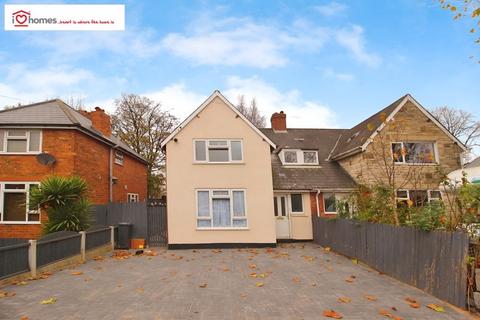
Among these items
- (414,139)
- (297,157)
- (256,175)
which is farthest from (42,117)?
(414,139)

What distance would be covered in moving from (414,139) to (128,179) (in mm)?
18862

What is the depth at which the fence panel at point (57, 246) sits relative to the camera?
9.25 m

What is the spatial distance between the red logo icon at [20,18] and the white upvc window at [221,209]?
10.3m

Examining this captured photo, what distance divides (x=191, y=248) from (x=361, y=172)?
1007 cm

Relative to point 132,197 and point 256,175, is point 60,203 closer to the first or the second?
point 256,175

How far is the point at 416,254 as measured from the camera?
783 centimetres

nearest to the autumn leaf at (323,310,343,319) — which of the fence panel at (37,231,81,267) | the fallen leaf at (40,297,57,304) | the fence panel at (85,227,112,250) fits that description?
the fallen leaf at (40,297,57,304)

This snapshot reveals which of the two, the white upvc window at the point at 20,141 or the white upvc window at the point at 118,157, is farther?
the white upvc window at the point at 118,157

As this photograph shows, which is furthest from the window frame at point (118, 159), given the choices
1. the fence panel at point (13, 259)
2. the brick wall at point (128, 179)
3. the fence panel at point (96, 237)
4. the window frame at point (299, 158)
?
the fence panel at point (13, 259)

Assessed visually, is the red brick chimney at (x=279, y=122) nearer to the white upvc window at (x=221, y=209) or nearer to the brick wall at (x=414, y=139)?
the brick wall at (x=414, y=139)

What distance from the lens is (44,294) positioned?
7.06 metres

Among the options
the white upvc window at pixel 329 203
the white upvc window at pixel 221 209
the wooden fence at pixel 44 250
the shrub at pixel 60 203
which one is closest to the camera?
the wooden fence at pixel 44 250

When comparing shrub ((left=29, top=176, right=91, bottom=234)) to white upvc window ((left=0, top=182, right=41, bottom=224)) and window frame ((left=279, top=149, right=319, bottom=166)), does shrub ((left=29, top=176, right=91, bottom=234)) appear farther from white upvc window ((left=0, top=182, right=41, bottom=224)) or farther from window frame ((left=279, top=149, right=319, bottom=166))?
window frame ((left=279, top=149, right=319, bottom=166))

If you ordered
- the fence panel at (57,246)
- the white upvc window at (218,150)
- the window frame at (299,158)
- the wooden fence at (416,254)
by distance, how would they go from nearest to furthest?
the wooden fence at (416,254), the fence panel at (57,246), the white upvc window at (218,150), the window frame at (299,158)
